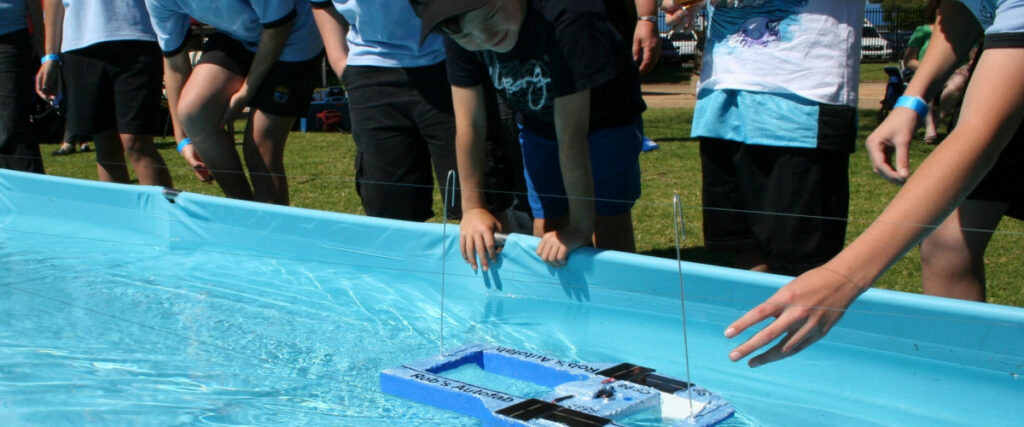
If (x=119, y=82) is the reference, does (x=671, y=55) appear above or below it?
below

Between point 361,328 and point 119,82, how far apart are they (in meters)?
2.46

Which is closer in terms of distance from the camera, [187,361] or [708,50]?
[187,361]

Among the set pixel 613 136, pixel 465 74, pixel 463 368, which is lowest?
pixel 463 368

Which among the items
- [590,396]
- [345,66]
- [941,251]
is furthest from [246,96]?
[941,251]

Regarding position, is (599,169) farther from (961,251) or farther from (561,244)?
(961,251)

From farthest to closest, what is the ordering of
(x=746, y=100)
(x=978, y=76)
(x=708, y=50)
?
(x=708, y=50) < (x=746, y=100) < (x=978, y=76)

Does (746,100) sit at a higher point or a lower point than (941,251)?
higher

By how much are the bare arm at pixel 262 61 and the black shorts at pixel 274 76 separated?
38 millimetres

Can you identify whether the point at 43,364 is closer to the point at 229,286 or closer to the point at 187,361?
the point at 187,361

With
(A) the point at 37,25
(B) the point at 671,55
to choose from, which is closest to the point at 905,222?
(A) the point at 37,25

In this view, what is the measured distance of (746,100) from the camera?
272cm

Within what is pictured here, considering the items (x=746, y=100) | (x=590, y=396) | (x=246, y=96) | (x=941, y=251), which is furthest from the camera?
(x=246, y=96)

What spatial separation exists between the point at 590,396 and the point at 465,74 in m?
1.21

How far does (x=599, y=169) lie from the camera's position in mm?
3084
